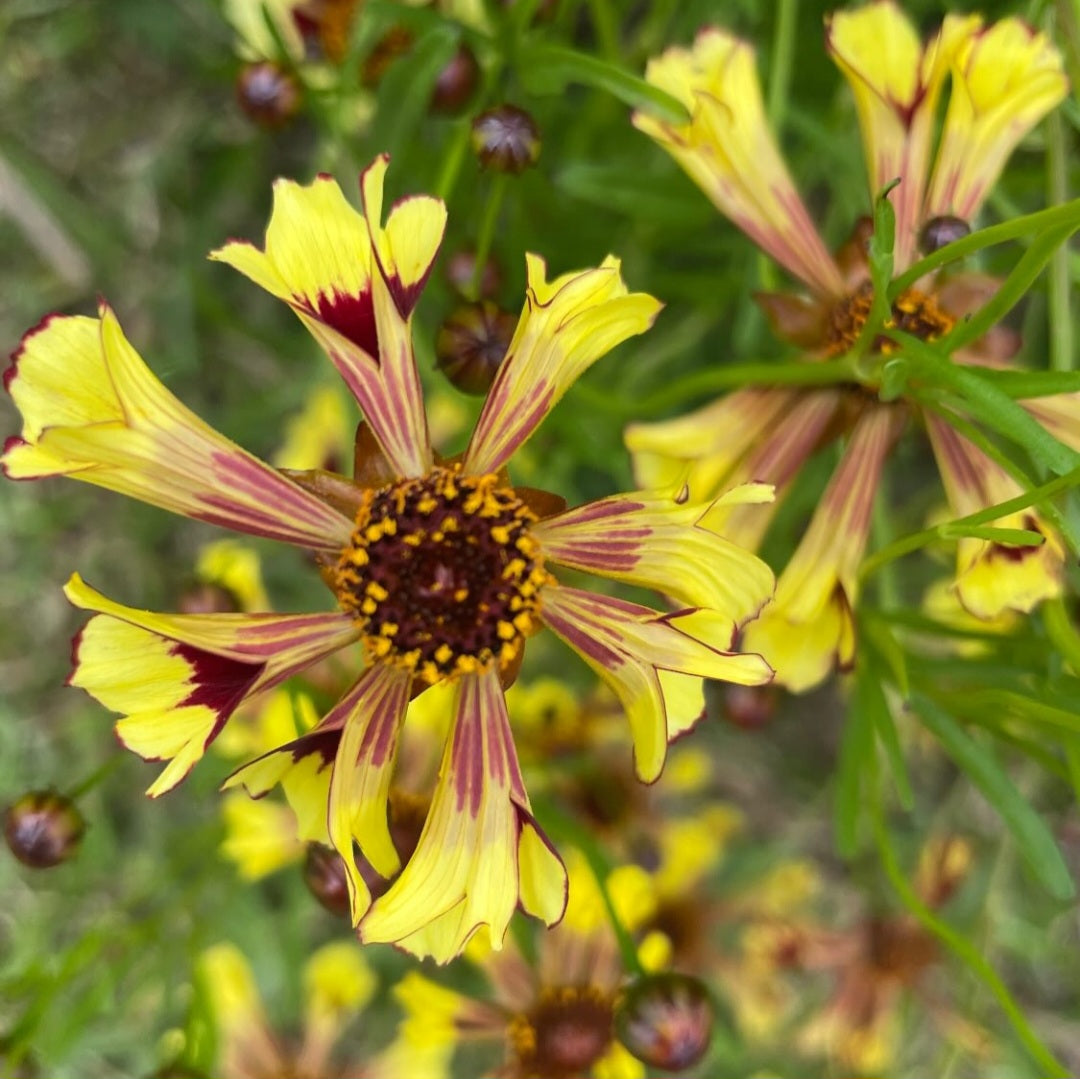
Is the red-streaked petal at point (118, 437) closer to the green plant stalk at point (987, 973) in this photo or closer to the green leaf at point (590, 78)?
the green leaf at point (590, 78)

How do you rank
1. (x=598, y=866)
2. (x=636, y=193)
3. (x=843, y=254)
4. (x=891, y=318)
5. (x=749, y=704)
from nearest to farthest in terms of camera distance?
(x=891, y=318) < (x=843, y=254) < (x=598, y=866) < (x=636, y=193) < (x=749, y=704)

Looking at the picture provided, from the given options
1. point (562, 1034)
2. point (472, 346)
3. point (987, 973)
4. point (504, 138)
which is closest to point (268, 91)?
point (504, 138)

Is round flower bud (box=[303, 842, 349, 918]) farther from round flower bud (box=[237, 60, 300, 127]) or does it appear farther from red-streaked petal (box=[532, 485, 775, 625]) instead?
round flower bud (box=[237, 60, 300, 127])

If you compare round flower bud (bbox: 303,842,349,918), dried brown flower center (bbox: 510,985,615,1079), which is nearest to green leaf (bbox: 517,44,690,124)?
round flower bud (bbox: 303,842,349,918)

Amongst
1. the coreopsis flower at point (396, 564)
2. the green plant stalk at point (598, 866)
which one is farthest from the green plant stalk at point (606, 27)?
the green plant stalk at point (598, 866)

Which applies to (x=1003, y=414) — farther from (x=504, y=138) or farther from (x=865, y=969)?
(x=865, y=969)

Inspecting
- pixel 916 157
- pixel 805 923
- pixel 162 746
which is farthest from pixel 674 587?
pixel 805 923
